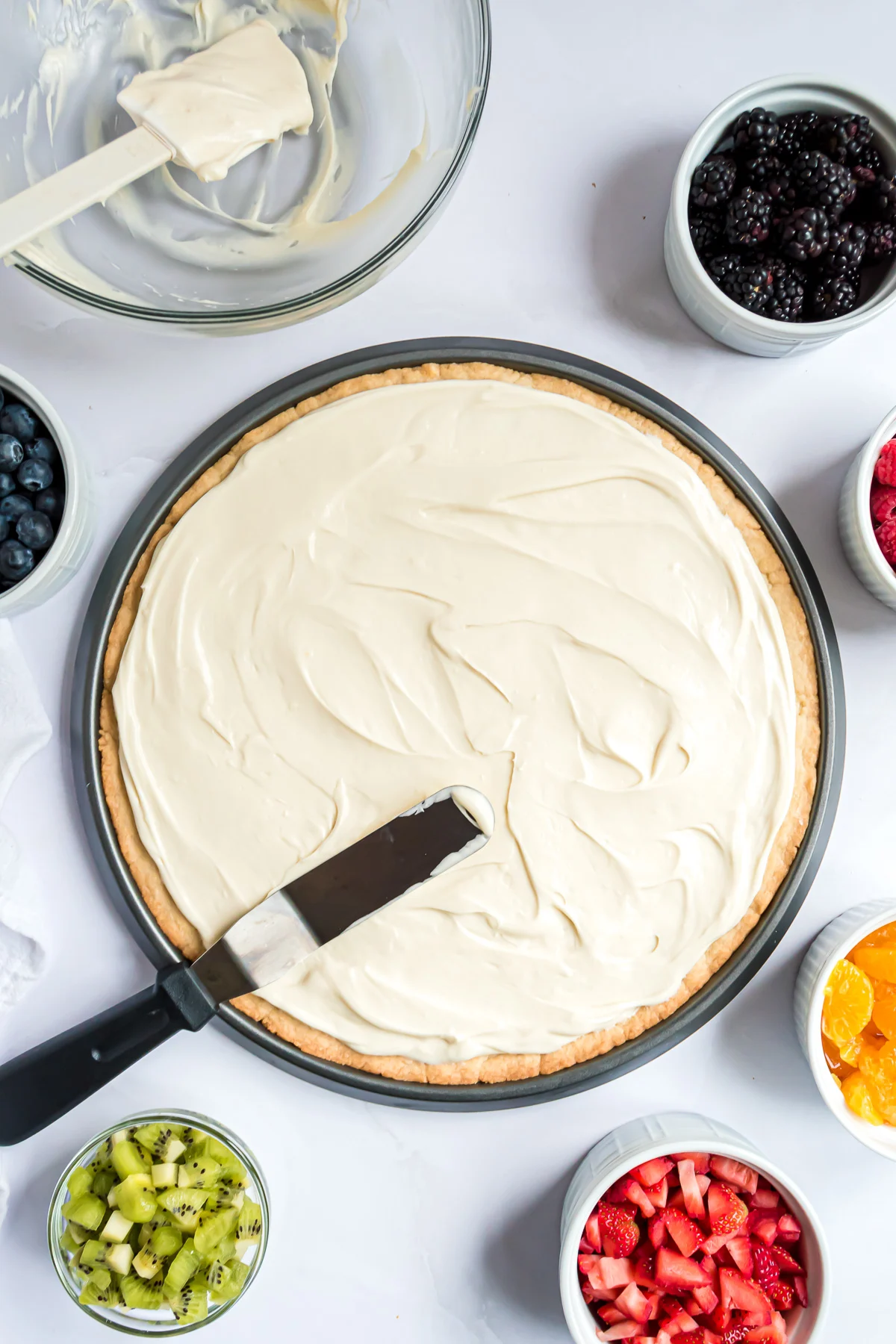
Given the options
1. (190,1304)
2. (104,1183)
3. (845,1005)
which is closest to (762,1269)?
(845,1005)

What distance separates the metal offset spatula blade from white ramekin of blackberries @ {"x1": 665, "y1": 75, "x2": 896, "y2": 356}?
4.34 feet

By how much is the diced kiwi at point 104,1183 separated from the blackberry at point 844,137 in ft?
9.22

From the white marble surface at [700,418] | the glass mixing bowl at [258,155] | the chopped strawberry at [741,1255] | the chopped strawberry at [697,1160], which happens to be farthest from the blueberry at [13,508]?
the chopped strawberry at [741,1255]

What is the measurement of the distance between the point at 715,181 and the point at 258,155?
3.29 ft

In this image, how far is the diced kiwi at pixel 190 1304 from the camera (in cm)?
212

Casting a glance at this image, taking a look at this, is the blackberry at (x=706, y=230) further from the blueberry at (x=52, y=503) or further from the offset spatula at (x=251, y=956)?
the blueberry at (x=52, y=503)

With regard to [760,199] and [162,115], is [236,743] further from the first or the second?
[760,199]

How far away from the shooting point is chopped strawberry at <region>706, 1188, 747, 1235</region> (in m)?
2.17

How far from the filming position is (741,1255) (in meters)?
2.19

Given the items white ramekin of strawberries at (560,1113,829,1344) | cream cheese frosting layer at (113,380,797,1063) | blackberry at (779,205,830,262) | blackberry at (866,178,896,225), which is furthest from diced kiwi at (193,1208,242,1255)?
blackberry at (866,178,896,225)

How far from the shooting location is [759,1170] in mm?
2168

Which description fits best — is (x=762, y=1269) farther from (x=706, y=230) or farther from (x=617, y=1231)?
(x=706, y=230)

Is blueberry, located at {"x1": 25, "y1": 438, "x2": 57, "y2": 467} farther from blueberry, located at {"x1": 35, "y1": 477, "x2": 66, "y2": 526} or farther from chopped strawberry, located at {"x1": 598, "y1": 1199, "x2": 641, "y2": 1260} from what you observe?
chopped strawberry, located at {"x1": 598, "y1": 1199, "x2": 641, "y2": 1260}

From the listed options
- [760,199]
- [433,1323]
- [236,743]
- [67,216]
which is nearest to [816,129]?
[760,199]
